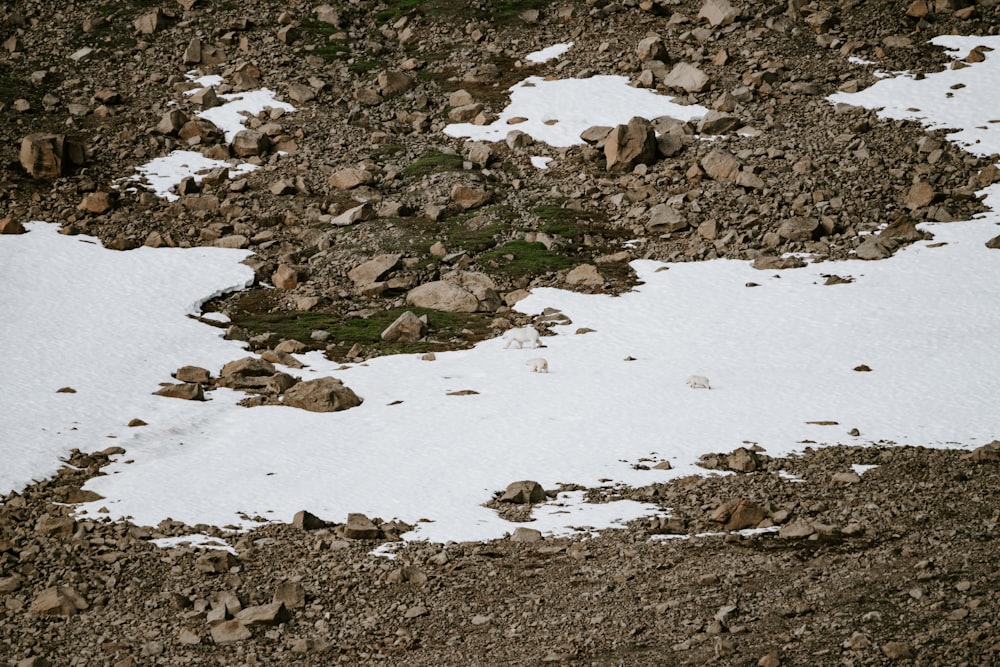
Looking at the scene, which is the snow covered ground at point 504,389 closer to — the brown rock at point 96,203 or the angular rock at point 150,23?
the brown rock at point 96,203

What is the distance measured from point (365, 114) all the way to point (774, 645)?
35.7 m

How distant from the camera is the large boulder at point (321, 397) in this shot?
80.7 feet

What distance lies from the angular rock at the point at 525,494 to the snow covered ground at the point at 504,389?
42cm

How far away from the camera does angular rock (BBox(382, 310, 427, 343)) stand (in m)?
29.6

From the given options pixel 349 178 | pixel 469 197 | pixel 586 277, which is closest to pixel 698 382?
pixel 586 277

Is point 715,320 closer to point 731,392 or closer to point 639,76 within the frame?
point 731,392

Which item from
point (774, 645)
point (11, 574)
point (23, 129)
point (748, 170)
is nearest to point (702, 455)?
point (774, 645)

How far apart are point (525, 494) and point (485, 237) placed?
17488 mm

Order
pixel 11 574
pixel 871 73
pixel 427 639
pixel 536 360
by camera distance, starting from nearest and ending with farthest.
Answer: pixel 427 639, pixel 11 574, pixel 536 360, pixel 871 73

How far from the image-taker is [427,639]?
1444cm

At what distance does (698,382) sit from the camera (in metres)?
24.9

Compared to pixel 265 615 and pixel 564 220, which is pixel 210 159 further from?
pixel 265 615

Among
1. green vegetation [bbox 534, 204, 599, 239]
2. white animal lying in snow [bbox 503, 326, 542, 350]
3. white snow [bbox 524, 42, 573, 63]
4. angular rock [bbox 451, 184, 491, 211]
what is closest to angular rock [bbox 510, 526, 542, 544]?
white animal lying in snow [bbox 503, 326, 542, 350]

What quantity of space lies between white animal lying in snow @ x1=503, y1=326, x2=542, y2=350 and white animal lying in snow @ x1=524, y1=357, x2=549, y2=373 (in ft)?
5.31
